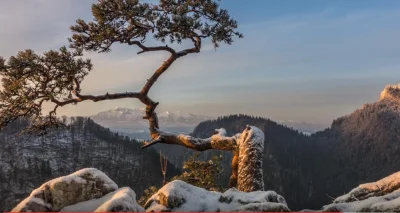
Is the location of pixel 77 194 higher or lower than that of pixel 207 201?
higher

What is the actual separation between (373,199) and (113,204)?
6686 mm

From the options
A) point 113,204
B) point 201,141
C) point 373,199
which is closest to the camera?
point 113,204

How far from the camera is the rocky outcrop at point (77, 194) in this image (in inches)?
355

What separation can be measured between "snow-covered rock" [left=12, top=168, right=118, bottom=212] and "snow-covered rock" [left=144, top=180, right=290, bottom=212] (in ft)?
4.70

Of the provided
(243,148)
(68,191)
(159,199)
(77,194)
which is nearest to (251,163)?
(243,148)

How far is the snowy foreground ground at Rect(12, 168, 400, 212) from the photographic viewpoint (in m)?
9.02

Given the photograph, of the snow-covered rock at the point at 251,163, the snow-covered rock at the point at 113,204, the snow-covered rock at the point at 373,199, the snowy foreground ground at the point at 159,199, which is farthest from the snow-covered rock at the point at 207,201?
the snow-covered rock at the point at 251,163

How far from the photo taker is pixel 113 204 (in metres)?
8.50

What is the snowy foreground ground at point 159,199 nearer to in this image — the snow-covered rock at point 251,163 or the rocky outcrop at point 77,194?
the rocky outcrop at point 77,194

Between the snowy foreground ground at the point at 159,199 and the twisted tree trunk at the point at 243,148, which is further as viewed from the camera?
the twisted tree trunk at the point at 243,148

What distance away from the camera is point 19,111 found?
581 inches

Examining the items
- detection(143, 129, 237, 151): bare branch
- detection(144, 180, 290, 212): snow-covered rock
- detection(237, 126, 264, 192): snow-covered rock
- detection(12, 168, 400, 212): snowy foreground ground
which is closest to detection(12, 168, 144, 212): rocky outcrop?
detection(12, 168, 400, 212): snowy foreground ground

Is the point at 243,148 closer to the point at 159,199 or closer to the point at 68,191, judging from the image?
the point at 159,199

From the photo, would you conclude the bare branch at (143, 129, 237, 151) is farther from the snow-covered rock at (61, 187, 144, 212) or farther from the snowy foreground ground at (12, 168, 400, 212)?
the snow-covered rock at (61, 187, 144, 212)
